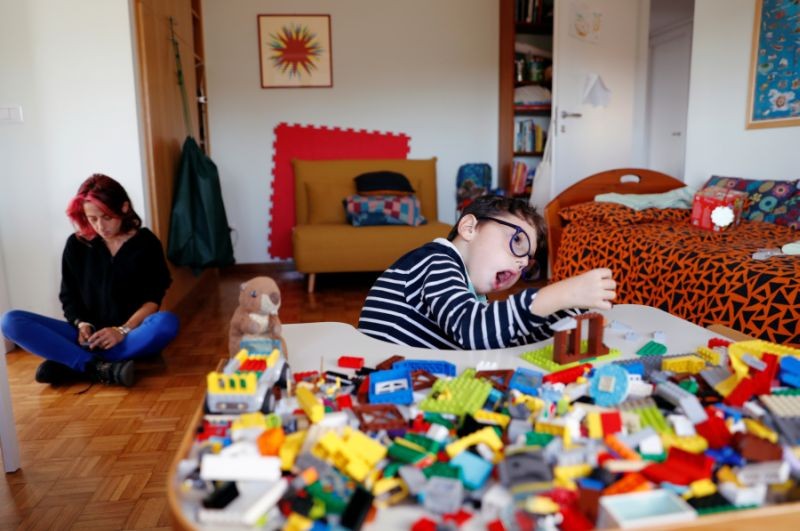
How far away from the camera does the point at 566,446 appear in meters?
0.63

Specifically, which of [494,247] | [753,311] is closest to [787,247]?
[753,311]

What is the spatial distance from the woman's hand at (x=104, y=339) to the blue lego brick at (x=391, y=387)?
1714 mm

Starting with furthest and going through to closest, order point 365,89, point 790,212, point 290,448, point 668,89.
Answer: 1. point 668,89
2. point 365,89
3. point 790,212
4. point 290,448

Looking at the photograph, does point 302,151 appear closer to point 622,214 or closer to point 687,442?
point 622,214

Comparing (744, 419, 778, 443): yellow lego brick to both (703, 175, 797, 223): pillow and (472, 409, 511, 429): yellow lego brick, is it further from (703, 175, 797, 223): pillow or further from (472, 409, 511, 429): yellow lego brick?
(703, 175, 797, 223): pillow

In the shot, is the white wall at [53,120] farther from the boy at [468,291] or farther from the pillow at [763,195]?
the pillow at [763,195]

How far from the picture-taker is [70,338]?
227cm

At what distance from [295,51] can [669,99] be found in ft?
12.6

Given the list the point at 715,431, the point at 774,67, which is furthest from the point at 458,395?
the point at 774,67

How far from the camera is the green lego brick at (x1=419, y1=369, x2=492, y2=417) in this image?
719 millimetres

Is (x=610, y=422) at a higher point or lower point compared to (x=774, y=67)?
lower

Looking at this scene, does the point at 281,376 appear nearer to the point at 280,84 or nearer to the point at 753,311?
the point at 753,311

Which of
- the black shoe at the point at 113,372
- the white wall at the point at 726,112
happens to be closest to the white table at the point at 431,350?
the black shoe at the point at 113,372

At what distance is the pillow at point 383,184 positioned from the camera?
164 inches
